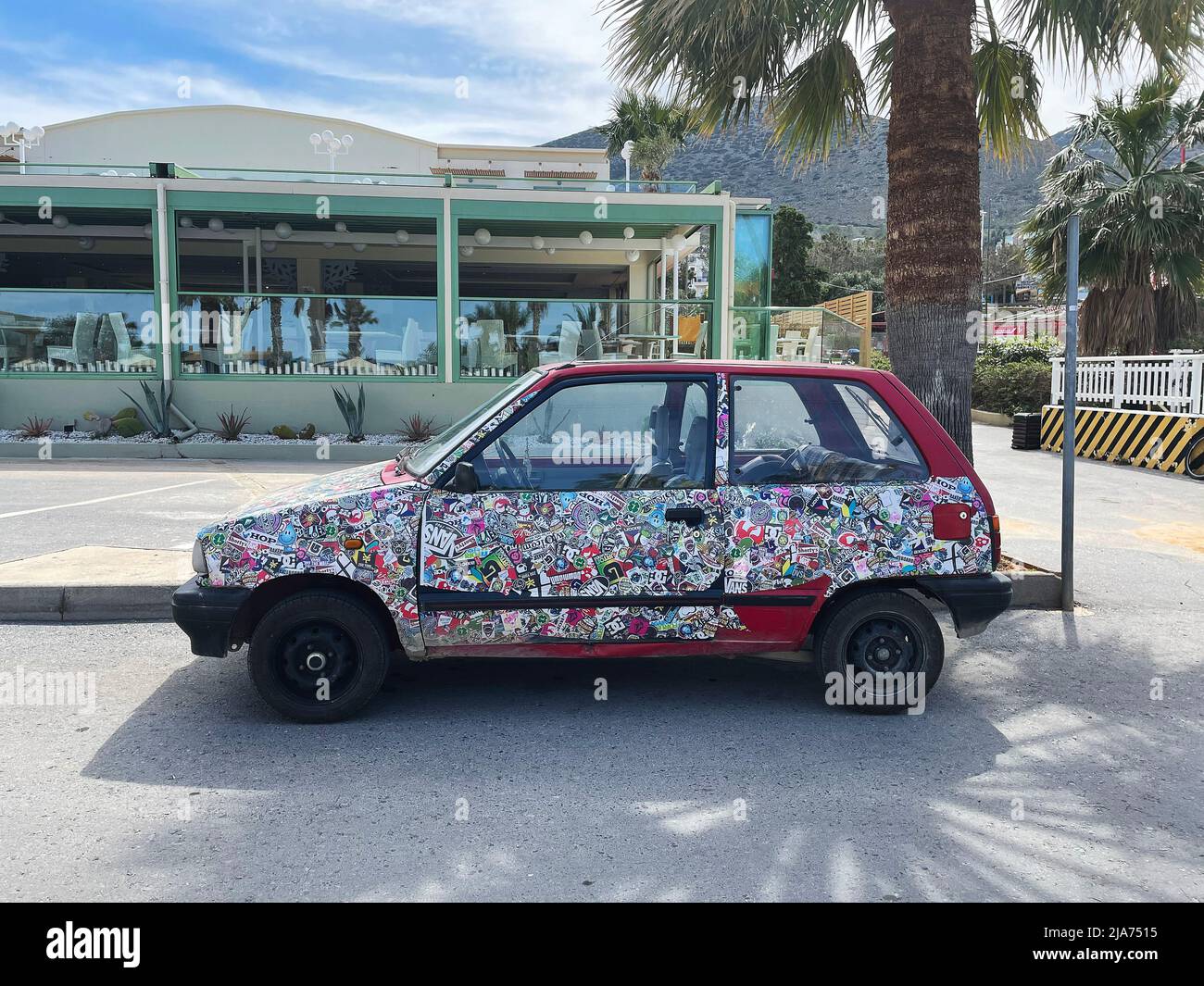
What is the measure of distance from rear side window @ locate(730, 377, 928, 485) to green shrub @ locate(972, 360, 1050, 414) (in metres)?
20.1

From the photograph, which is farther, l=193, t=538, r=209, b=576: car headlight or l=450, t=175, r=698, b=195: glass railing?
l=450, t=175, r=698, b=195: glass railing

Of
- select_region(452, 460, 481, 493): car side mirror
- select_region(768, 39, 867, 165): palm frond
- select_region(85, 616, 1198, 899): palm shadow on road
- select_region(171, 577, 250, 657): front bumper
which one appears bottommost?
select_region(85, 616, 1198, 899): palm shadow on road

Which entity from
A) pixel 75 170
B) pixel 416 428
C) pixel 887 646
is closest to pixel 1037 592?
→ pixel 887 646

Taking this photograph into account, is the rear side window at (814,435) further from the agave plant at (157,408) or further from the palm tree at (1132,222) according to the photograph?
the palm tree at (1132,222)

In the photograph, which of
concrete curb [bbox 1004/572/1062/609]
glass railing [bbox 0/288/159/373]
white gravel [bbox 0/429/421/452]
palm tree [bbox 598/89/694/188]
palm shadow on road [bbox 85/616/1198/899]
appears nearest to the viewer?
palm shadow on road [bbox 85/616/1198/899]

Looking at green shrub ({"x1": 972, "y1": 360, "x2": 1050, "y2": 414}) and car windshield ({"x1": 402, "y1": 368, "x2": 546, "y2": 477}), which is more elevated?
green shrub ({"x1": 972, "y1": 360, "x2": 1050, "y2": 414})

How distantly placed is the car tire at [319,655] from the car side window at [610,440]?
0.89 metres

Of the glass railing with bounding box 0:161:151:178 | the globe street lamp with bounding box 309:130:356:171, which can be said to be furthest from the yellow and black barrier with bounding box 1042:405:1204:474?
the globe street lamp with bounding box 309:130:356:171

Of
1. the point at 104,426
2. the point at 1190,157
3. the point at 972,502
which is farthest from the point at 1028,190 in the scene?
the point at 972,502

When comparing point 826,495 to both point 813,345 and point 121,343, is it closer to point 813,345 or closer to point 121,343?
point 121,343

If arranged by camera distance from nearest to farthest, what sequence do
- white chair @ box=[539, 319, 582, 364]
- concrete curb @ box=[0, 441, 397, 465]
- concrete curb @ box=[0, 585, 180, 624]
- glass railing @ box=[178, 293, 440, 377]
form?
concrete curb @ box=[0, 585, 180, 624]
concrete curb @ box=[0, 441, 397, 465]
glass railing @ box=[178, 293, 440, 377]
white chair @ box=[539, 319, 582, 364]

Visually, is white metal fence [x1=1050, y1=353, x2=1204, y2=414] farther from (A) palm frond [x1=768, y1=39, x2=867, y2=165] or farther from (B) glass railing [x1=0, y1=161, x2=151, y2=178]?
(B) glass railing [x1=0, y1=161, x2=151, y2=178]

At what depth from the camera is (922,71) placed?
7.86 metres

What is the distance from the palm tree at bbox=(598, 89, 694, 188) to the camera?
36844 millimetres
